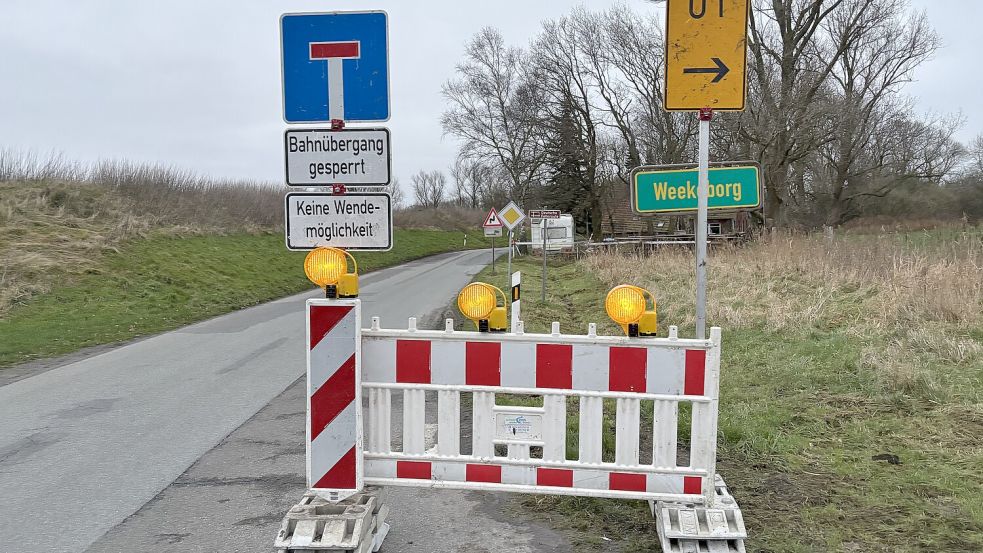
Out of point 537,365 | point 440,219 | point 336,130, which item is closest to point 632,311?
point 537,365

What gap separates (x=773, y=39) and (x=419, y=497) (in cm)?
2769

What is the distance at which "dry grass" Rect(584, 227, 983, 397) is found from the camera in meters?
7.20

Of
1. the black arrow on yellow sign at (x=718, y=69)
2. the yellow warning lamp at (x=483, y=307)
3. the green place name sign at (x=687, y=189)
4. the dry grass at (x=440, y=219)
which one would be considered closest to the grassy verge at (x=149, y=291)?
the yellow warning lamp at (x=483, y=307)

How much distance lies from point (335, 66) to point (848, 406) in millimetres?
5241

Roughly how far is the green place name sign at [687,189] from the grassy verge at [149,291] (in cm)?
1002

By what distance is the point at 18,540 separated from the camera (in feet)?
13.2

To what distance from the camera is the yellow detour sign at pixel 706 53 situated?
4117mm

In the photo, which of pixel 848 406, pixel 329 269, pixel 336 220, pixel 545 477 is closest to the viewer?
pixel 329 269

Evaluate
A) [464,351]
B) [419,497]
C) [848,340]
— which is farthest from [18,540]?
[848,340]

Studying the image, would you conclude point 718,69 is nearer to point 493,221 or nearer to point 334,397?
point 334,397

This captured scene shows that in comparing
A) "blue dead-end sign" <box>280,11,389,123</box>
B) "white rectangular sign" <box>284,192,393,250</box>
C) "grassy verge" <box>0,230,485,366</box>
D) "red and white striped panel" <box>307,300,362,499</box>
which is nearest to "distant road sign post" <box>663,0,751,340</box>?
"blue dead-end sign" <box>280,11,389,123</box>

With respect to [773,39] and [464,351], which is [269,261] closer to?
[773,39]

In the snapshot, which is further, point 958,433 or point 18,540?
point 958,433

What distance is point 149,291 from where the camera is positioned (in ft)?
58.7
